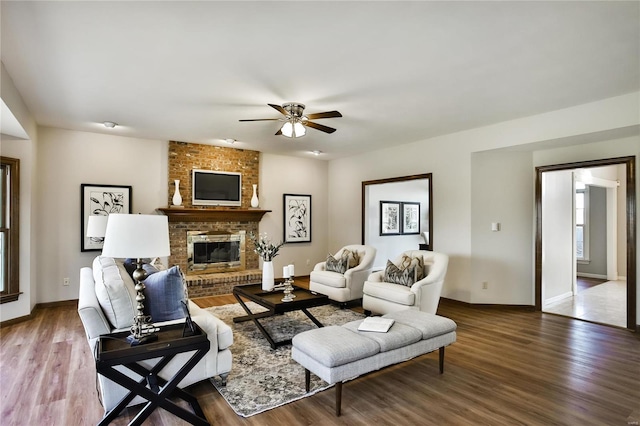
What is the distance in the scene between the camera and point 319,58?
293cm

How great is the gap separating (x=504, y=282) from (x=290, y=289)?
336 cm

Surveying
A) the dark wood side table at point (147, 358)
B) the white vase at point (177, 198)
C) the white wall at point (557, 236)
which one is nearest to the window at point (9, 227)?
the white vase at point (177, 198)

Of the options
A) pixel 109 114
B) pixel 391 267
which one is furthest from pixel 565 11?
pixel 109 114

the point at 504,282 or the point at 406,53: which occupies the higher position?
the point at 406,53

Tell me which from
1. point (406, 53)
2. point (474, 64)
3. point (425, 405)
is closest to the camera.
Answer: point (425, 405)

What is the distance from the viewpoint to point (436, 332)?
2936 millimetres

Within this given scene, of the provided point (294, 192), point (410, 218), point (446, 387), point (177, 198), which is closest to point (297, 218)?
point (294, 192)

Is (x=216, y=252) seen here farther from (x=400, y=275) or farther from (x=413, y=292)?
(x=413, y=292)

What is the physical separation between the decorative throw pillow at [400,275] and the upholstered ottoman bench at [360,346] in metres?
1.36

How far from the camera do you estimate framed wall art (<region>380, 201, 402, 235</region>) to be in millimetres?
8672

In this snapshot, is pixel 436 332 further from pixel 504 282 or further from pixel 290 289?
pixel 504 282

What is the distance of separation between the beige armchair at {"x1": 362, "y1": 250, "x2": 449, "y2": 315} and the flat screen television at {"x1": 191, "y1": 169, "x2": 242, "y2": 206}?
10.8 feet

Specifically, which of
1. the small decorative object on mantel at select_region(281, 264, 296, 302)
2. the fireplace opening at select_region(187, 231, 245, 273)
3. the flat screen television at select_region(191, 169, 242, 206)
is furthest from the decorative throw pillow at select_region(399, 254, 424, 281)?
the flat screen television at select_region(191, 169, 242, 206)

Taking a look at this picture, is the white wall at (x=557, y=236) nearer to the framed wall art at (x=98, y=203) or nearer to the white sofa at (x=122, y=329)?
the white sofa at (x=122, y=329)
